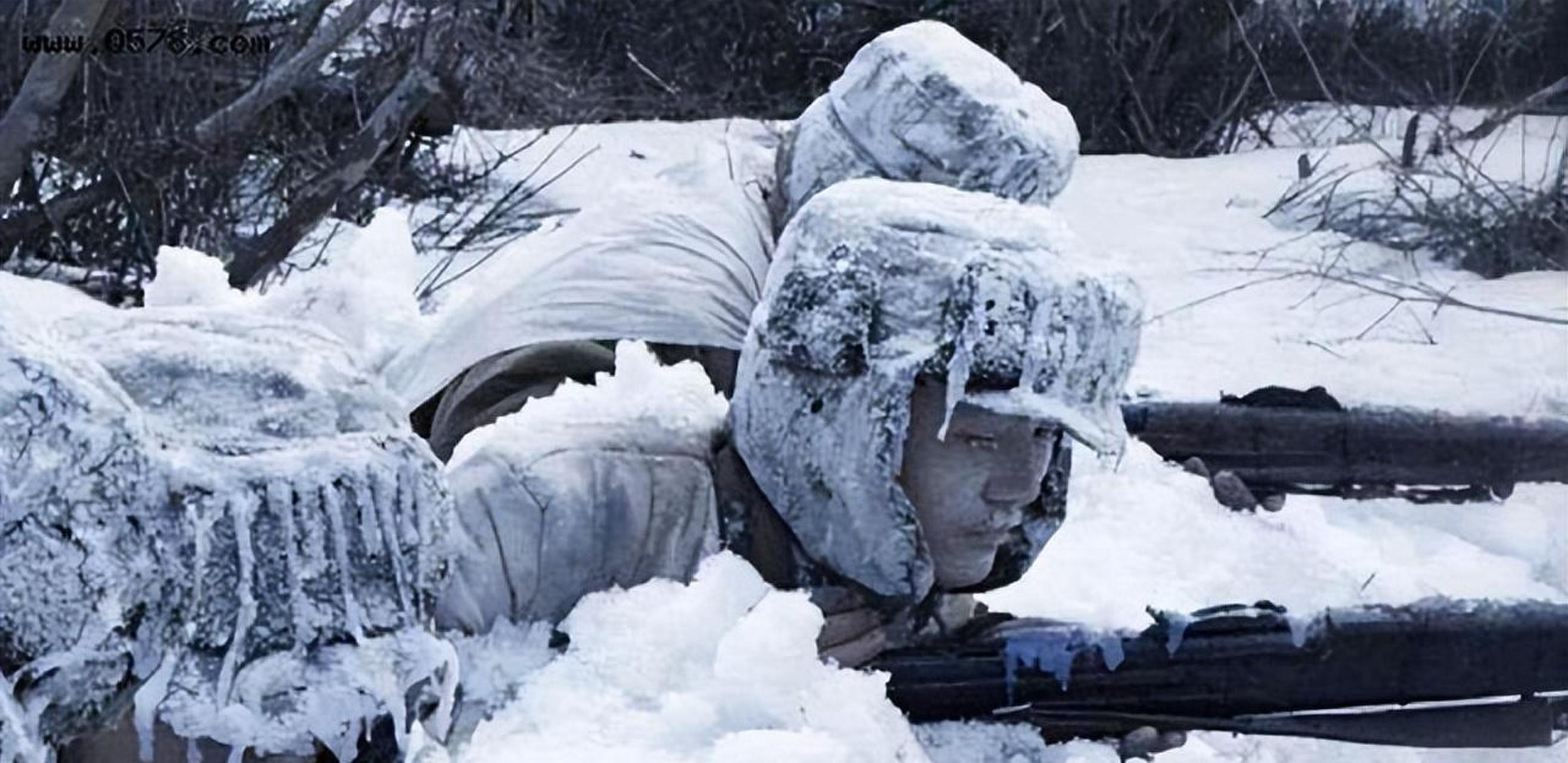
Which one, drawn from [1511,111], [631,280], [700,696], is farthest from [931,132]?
[1511,111]

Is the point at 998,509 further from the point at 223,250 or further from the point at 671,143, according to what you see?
the point at 671,143

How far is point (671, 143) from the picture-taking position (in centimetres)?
634

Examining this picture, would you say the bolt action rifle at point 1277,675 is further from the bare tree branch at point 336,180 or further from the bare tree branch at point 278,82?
the bare tree branch at point 278,82

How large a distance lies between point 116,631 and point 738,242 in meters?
2.16

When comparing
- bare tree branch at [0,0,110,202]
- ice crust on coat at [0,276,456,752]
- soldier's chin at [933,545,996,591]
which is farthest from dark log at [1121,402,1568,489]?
ice crust on coat at [0,276,456,752]

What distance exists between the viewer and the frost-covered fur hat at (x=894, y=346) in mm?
1669

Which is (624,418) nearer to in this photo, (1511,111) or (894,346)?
(894,346)

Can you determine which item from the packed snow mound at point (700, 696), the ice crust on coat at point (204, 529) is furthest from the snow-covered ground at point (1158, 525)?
the ice crust on coat at point (204, 529)

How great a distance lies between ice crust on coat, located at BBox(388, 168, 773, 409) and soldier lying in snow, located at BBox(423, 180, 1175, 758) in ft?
1.69

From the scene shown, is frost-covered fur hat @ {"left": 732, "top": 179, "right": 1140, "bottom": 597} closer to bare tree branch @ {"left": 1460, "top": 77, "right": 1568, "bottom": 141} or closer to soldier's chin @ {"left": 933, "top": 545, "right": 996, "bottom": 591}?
soldier's chin @ {"left": 933, "top": 545, "right": 996, "bottom": 591}

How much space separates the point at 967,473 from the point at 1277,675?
1.93ft

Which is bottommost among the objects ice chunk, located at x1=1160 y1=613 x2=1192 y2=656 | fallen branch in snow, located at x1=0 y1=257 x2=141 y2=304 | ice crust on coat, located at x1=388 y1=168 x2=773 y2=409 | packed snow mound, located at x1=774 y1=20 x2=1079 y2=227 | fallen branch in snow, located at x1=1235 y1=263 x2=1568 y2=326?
fallen branch in snow, located at x1=1235 y1=263 x2=1568 y2=326

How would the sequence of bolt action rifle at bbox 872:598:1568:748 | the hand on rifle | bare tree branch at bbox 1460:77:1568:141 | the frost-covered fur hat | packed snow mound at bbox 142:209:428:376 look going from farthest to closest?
1. bare tree branch at bbox 1460:77:1568:141
2. the hand on rifle
3. bolt action rifle at bbox 872:598:1568:748
4. the frost-covered fur hat
5. packed snow mound at bbox 142:209:428:376

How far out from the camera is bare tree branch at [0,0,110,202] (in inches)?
174
